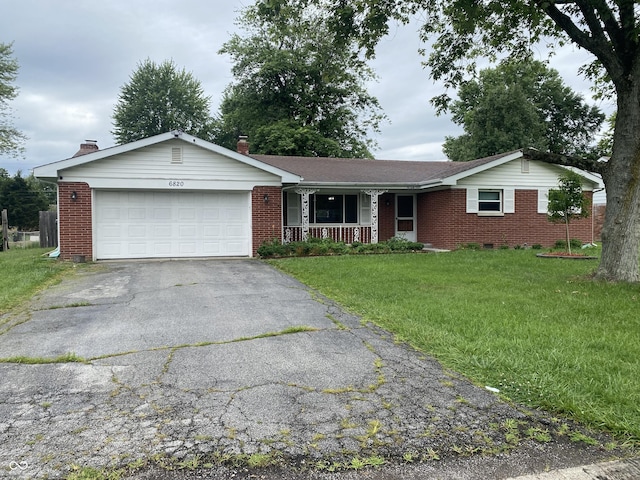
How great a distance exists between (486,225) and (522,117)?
21.6m

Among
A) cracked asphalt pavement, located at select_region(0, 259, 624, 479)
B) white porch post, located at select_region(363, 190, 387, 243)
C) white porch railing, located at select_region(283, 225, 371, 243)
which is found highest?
white porch post, located at select_region(363, 190, 387, 243)

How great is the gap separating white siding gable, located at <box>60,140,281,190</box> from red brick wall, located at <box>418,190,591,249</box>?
22.3 ft

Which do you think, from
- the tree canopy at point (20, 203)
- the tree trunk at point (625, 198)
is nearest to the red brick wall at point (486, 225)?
the tree trunk at point (625, 198)

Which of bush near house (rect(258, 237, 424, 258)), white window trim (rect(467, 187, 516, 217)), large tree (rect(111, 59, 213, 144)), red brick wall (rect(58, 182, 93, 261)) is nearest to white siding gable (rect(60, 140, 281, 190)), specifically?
red brick wall (rect(58, 182, 93, 261))

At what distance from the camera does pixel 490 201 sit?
54.8ft

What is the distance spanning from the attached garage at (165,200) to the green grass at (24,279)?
117 centimetres

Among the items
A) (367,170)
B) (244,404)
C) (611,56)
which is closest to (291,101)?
(367,170)

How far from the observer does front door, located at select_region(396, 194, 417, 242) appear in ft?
59.7

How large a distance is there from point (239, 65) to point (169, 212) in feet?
71.7

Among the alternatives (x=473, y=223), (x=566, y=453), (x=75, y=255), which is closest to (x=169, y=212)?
(x=75, y=255)

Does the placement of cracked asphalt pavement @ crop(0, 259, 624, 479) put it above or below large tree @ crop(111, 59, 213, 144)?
below

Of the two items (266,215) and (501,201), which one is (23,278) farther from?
(501,201)

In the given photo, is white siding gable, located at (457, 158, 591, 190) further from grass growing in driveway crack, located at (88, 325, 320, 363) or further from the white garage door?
grass growing in driveway crack, located at (88, 325, 320, 363)

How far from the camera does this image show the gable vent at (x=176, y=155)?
13.2 m
